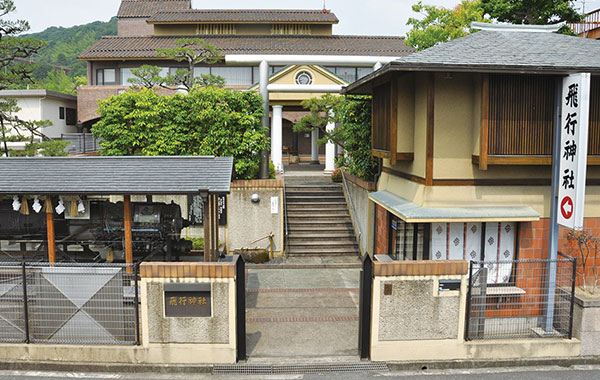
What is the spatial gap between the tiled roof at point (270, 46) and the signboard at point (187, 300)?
2910cm

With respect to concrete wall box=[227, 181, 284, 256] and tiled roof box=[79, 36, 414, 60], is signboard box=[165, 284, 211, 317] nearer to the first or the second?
concrete wall box=[227, 181, 284, 256]

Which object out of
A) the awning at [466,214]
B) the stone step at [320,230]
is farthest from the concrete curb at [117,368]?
the stone step at [320,230]

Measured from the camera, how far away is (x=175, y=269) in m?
9.01

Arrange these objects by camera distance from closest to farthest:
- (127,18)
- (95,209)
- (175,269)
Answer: (175,269), (95,209), (127,18)

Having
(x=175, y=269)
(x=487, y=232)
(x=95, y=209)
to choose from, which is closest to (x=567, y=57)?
(x=487, y=232)

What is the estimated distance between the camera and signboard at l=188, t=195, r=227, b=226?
16.7 meters

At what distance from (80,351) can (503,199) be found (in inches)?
345

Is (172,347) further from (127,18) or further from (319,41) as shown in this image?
(127,18)

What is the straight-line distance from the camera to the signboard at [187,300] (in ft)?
29.3

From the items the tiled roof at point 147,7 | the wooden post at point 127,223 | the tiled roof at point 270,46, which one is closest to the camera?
the wooden post at point 127,223

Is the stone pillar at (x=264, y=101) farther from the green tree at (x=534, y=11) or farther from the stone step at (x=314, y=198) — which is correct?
the green tree at (x=534, y=11)

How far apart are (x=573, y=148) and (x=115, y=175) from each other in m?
9.68

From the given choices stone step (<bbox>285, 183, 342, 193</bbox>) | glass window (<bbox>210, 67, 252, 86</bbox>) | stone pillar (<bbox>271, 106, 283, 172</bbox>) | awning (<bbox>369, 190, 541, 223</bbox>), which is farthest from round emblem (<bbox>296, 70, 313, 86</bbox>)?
awning (<bbox>369, 190, 541, 223</bbox>)

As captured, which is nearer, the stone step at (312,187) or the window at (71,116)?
the stone step at (312,187)
